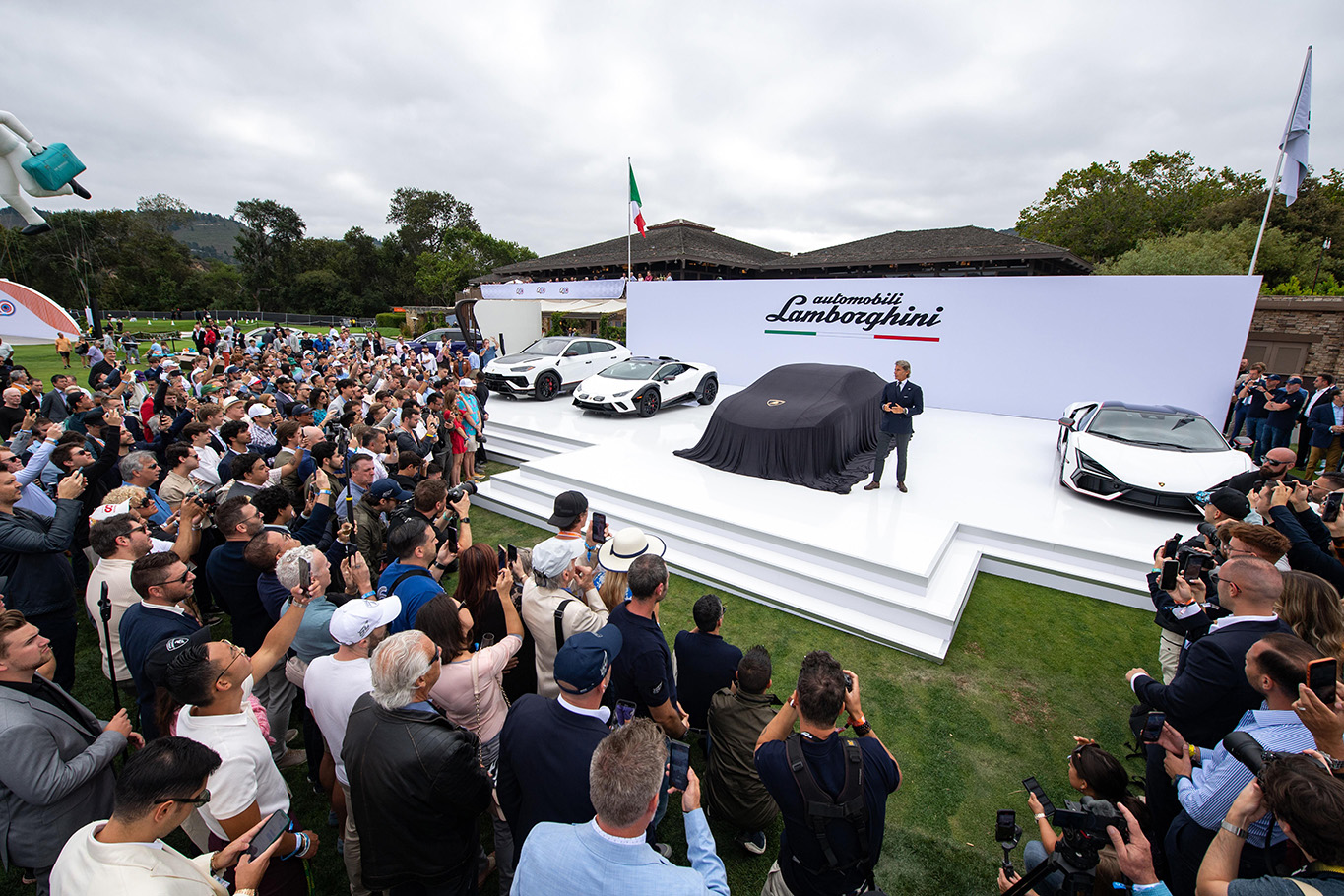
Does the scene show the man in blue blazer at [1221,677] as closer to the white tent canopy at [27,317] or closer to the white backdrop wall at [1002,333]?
the white backdrop wall at [1002,333]

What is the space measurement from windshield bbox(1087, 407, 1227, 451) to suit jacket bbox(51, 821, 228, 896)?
8.85 m

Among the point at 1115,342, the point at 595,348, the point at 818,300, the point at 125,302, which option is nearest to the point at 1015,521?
the point at 1115,342

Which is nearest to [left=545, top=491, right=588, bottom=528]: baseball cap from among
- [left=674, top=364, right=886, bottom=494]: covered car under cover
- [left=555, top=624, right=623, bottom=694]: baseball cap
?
[left=555, top=624, right=623, bottom=694]: baseball cap

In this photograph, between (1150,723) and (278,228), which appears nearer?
(1150,723)

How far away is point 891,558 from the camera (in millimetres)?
4875

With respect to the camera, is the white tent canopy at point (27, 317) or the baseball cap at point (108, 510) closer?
the baseball cap at point (108, 510)

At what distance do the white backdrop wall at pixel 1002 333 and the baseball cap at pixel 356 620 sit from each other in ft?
38.4

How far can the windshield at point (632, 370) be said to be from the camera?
10.9 m

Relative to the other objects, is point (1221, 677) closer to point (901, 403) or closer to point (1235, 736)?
point (1235, 736)

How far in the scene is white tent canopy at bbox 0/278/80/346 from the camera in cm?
1137

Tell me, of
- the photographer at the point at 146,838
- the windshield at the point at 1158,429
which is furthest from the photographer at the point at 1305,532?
the photographer at the point at 146,838

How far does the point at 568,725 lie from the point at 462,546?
217cm

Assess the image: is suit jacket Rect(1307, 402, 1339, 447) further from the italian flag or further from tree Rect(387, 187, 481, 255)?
tree Rect(387, 187, 481, 255)

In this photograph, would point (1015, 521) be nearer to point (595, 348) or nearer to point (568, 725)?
point (568, 725)
